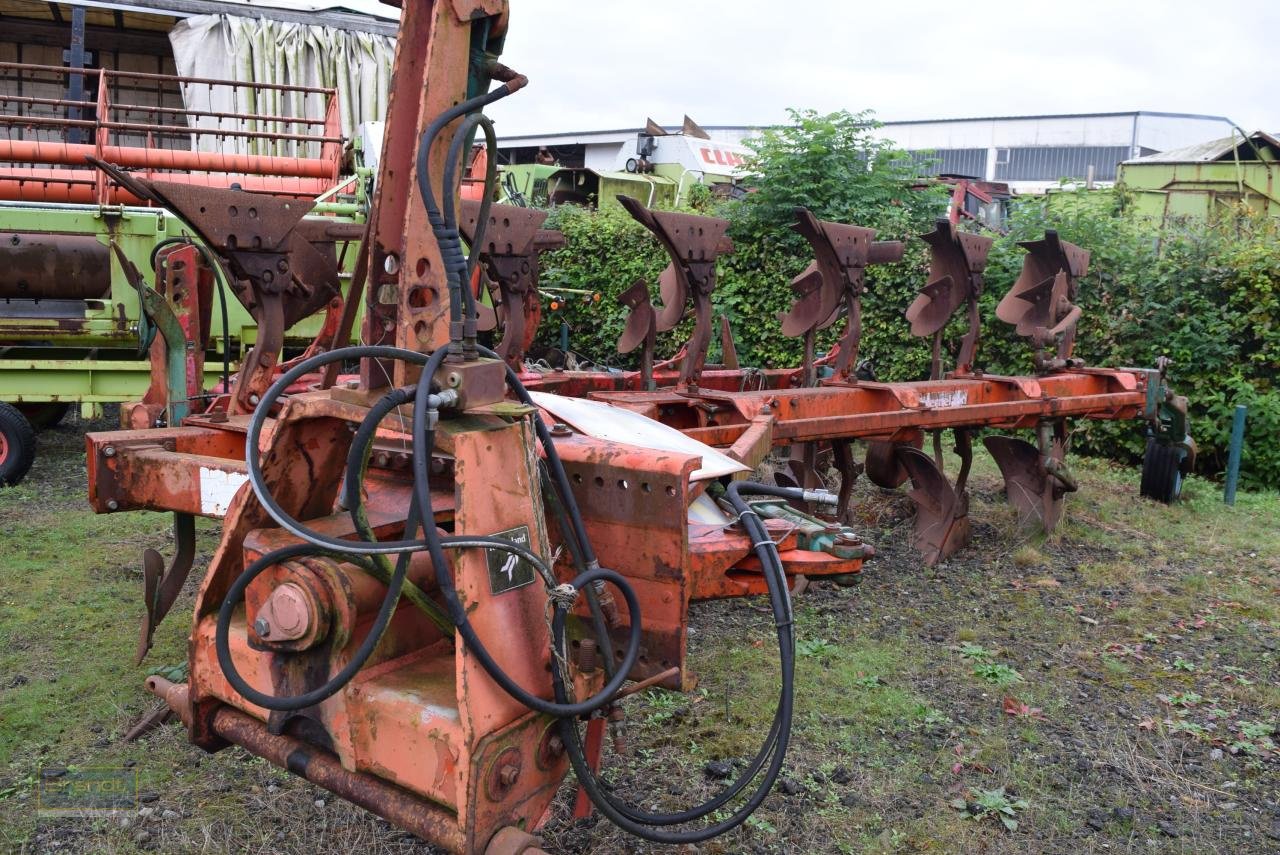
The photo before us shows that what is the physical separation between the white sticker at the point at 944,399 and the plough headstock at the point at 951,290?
1.61 ft

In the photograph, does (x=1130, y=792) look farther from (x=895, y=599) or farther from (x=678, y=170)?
(x=678, y=170)

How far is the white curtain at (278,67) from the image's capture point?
11102mm

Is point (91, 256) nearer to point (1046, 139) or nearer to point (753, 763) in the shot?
point (753, 763)

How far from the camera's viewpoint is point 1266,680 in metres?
3.91

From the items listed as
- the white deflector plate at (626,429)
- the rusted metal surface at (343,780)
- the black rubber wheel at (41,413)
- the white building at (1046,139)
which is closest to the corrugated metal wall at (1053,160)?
the white building at (1046,139)

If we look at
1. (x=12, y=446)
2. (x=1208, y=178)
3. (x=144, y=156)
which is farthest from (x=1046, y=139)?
(x=12, y=446)

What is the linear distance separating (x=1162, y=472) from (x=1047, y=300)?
5.62 feet

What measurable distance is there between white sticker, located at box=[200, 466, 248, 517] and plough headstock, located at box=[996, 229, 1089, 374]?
4.74m

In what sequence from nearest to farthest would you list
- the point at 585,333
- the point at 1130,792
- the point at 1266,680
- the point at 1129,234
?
the point at 1130,792 < the point at 1266,680 < the point at 1129,234 < the point at 585,333

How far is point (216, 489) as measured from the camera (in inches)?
114

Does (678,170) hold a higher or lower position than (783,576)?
higher

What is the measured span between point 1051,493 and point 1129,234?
126 inches

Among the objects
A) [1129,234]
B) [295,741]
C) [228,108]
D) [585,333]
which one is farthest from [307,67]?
[295,741]

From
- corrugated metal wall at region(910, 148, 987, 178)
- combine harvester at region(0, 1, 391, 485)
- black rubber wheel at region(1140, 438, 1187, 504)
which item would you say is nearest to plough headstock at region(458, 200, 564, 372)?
combine harvester at region(0, 1, 391, 485)
